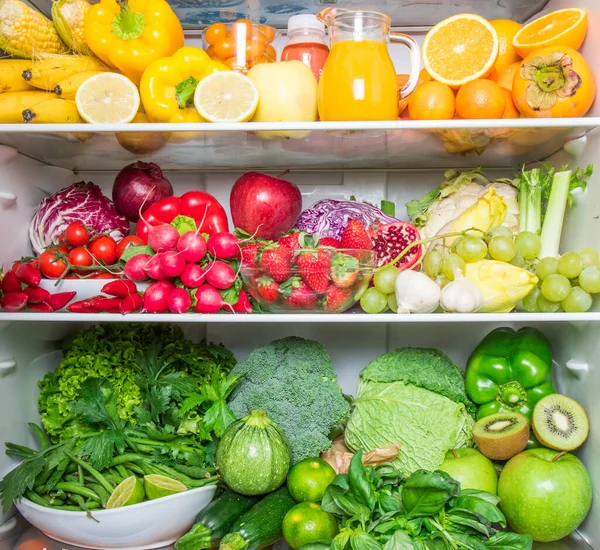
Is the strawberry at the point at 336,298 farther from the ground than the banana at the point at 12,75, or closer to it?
closer to it

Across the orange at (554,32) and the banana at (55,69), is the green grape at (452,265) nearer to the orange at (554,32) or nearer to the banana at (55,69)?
the orange at (554,32)

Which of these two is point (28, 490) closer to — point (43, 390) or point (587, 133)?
point (43, 390)

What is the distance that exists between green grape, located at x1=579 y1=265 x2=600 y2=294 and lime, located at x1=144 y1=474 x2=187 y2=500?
0.94 m

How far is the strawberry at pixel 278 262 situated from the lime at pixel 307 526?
0.47 meters

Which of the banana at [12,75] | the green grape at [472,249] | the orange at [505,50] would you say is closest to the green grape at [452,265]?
the green grape at [472,249]

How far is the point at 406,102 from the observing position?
1364 millimetres

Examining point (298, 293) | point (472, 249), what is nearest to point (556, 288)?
point (472, 249)

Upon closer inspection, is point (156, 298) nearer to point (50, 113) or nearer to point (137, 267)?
point (137, 267)

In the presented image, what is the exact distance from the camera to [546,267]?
4.06ft

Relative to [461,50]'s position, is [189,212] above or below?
below

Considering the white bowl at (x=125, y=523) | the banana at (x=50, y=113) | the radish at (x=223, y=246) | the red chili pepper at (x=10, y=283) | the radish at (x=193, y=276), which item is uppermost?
the banana at (x=50, y=113)

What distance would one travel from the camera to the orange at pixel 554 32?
1.25 meters

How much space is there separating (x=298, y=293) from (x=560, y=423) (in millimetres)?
639

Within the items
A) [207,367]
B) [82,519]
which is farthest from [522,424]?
[82,519]
